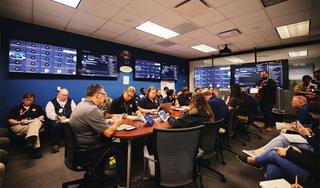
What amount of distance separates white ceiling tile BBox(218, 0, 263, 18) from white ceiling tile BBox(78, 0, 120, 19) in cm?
219

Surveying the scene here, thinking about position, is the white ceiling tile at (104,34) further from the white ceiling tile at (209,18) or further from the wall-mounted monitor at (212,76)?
the wall-mounted monitor at (212,76)

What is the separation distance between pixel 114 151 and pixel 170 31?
11.9 ft

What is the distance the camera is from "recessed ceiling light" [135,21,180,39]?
3981mm

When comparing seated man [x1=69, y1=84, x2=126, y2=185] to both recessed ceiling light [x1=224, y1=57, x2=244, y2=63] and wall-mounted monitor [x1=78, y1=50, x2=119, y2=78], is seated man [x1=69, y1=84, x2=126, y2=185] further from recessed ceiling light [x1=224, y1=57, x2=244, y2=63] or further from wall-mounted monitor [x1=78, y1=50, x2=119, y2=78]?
recessed ceiling light [x1=224, y1=57, x2=244, y2=63]

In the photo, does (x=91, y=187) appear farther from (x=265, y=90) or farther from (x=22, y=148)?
(x=265, y=90)

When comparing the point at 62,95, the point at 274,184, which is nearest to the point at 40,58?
the point at 62,95

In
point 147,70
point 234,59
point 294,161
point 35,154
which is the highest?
point 234,59

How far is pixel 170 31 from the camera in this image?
14.4 feet

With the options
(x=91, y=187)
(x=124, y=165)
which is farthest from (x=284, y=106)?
(x=91, y=187)

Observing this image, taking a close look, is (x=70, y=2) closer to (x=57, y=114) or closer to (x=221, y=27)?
(x=57, y=114)

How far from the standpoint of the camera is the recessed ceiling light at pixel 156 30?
3.98m

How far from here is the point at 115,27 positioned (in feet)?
13.5

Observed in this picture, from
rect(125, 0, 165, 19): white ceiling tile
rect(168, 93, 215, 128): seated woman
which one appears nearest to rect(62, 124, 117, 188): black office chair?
rect(168, 93, 215, 128): seated woman

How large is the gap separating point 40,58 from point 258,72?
7004 millimetres
